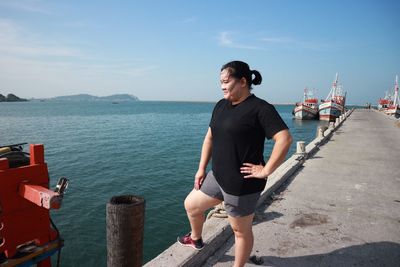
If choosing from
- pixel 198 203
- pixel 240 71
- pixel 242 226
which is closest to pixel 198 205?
pixel 198 203

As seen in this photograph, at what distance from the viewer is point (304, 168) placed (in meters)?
8.64

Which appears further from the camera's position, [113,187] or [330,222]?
[113,187]

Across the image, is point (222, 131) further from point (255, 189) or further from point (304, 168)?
point (304, 168)

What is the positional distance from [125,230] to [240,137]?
49.7 inches

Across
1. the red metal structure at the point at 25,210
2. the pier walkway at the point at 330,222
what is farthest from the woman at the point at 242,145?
the red metal structure at the point at 25,210

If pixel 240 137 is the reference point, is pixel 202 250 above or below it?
below

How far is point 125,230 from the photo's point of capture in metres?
2.36

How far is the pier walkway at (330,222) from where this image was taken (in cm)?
362

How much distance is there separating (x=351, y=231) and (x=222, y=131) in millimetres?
3054

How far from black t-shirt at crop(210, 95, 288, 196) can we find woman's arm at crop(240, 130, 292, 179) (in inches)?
2.1

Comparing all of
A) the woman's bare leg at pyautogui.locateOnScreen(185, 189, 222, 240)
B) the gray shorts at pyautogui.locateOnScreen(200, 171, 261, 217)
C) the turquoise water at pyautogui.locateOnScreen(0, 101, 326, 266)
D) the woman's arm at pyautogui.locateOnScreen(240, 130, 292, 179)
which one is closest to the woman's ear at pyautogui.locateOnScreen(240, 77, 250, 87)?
the woman's arm at pyautogui.locateOnScreen(240, 130, 292, 179)

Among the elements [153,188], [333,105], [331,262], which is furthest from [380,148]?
[333,105]

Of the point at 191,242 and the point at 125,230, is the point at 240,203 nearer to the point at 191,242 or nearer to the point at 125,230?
the point at 125,230

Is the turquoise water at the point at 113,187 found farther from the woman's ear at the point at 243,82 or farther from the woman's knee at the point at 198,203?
the woman's ear at the point at 243,82
